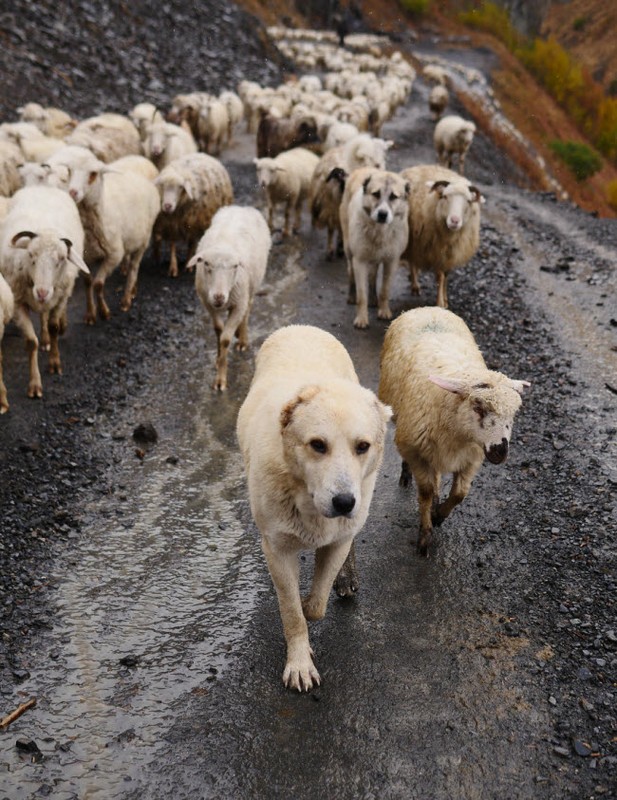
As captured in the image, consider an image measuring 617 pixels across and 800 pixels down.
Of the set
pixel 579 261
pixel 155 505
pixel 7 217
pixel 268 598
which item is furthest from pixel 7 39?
pixel 268 598

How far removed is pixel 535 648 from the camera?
173 inches

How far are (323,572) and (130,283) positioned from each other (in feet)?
20.8

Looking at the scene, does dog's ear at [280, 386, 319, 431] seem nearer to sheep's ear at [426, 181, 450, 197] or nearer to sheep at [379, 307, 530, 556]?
sheep at [379, 307, 530, 556]

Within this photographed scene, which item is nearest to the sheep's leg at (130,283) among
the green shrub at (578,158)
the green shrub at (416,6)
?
the green shrub at (578,158)

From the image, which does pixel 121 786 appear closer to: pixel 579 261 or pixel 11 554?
pixel 11 554

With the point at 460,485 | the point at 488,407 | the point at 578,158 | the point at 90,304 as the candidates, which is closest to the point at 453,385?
the point at 488,407

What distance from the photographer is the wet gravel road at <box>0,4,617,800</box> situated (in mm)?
3639

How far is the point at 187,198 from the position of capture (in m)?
10.3

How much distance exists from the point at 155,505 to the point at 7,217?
364 centimetres

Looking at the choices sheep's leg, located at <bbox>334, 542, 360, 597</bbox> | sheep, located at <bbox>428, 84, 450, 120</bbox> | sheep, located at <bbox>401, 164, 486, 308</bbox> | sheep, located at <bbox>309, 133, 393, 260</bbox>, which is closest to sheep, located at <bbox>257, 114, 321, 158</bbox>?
sheep, located at <bbox>309, 133, 393, 260</bbox>

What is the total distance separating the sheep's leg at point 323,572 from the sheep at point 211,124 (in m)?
15.6

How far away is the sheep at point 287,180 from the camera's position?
12.3 metres

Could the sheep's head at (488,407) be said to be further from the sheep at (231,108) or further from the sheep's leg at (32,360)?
the sheep at (231,108)

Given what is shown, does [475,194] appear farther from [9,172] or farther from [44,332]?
[9,172]
